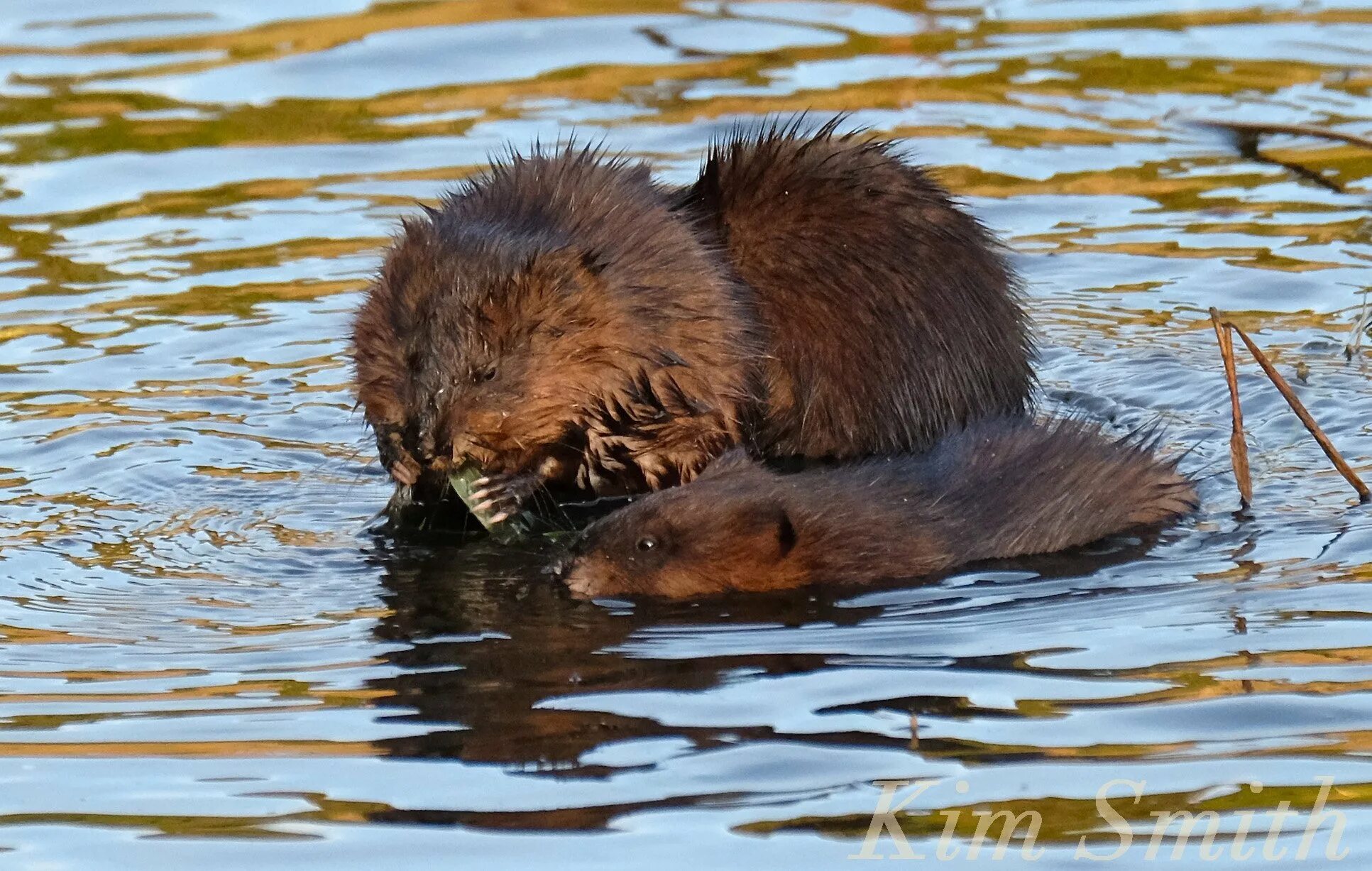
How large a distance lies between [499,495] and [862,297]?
4.25 ft

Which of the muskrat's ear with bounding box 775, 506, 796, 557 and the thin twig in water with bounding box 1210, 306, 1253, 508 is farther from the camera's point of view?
the thin twig in water with bounding box 1210, 306, 1253, 508

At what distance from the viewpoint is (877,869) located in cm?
381

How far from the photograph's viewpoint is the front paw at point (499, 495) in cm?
596

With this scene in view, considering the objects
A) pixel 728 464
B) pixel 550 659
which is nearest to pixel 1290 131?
pixel 728 464

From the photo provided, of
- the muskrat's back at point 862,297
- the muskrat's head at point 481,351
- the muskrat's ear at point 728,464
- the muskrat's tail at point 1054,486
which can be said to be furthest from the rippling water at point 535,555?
the muskrat's back at point 862,297

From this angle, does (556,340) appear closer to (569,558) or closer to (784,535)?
(569,558)

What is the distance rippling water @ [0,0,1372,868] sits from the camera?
4172mm

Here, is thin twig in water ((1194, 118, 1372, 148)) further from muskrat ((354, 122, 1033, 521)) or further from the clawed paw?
the clawed paw

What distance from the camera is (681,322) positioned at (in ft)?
20.4

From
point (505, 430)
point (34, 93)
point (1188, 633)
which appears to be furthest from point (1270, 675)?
point (34, 93)

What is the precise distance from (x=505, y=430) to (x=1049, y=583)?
1.56 metres

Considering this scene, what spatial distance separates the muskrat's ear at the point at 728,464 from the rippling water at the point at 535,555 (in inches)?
21.9

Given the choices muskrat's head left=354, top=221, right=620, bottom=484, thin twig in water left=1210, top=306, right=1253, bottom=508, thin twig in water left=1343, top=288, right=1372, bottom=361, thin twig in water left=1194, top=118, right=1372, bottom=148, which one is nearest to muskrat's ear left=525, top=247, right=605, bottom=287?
muskrat's head left=354, top=221, right=620, bottom=484

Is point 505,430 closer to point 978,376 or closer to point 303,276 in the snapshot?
point 978,376
